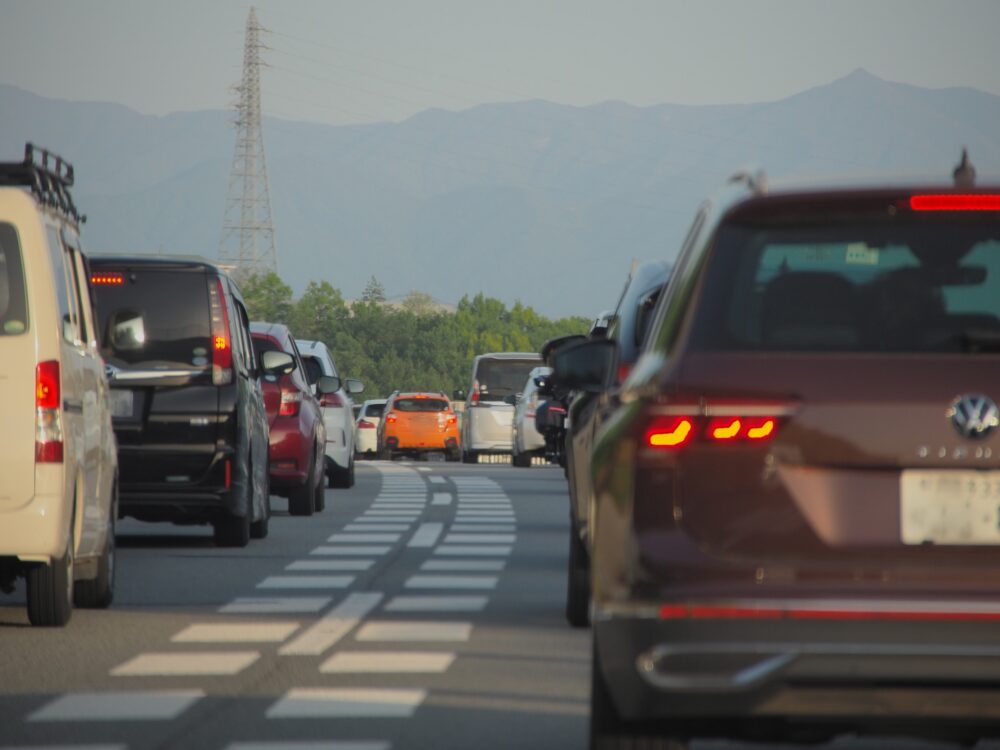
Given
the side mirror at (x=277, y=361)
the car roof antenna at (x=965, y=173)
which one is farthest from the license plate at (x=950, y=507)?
the side mirror at (x=277, y=361)

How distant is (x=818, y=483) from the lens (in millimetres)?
5410

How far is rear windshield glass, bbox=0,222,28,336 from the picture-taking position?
33.9ft

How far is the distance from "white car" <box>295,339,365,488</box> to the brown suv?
745 inches

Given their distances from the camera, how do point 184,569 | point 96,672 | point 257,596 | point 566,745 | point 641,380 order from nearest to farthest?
point 641,380
point 566,745
point 96,672
point 257,596
point 184,569

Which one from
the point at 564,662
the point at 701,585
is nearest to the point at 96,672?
the point at 564,662

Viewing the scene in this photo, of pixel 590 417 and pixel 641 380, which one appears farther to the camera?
pixel 590 417

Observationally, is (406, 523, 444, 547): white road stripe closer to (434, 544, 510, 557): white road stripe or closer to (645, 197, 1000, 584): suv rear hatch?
(434, 544, 510, 557): white road stripe

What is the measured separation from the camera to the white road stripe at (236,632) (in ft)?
34.9

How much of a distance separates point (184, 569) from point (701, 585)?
10.1 meters

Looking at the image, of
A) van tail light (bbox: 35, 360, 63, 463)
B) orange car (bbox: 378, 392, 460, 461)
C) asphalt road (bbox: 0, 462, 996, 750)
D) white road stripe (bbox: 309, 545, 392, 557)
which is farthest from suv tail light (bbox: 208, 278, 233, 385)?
orange car (bbox: 378, 392, 460, 461)

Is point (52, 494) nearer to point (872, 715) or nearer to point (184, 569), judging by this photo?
Result: point (184, 569)

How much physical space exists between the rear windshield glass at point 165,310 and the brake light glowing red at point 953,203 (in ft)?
34.7

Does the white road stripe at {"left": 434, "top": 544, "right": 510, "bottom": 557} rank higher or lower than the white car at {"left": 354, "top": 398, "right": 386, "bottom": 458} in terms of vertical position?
higher

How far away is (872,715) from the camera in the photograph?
5348mm
